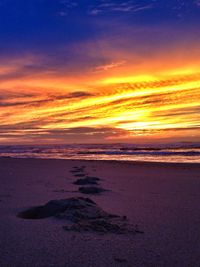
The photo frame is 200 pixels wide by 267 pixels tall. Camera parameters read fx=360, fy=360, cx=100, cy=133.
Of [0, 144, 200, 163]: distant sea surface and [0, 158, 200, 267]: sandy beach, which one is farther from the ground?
[0, 144, 200, 163]: distant sea surface

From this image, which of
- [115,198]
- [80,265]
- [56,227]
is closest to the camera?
[80,265]

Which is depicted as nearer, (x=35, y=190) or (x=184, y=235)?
(x=184, y=235)

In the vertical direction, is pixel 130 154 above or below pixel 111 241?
above

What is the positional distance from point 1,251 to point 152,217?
2719 millimetres

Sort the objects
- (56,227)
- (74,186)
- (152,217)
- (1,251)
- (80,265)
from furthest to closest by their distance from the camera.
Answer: (74,186), (152,217), (56,227), (1,251), (80,265)

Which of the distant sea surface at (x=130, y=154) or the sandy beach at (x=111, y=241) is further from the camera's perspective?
the distant sea surface at (x=130, y=154)

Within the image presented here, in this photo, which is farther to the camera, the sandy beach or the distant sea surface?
the distant sea surface

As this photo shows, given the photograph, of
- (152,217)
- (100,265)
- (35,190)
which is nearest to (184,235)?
(152,217)

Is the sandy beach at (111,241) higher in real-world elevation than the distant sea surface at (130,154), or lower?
→ lower

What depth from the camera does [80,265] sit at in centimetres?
373

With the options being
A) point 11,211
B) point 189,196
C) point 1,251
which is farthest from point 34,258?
point 189,196

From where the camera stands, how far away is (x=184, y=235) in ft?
15.9

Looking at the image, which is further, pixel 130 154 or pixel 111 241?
pixel 130 154

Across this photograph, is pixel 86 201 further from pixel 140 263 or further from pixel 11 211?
pixel 140 263
